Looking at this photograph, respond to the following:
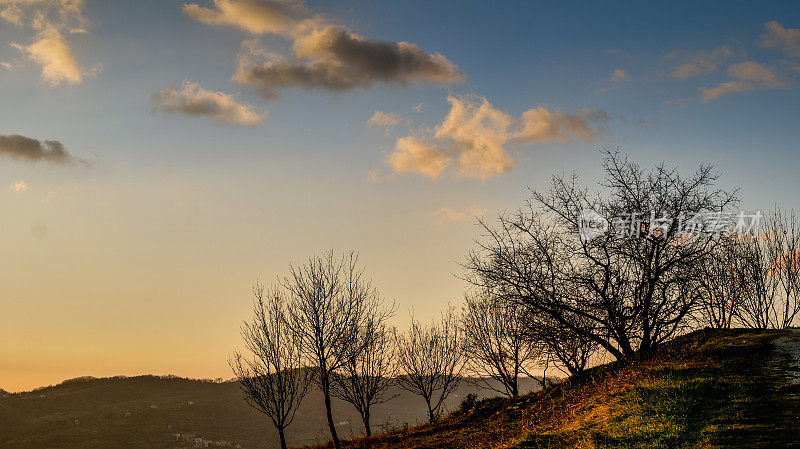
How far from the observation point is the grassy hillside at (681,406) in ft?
36.1

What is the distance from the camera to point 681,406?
42.5ft

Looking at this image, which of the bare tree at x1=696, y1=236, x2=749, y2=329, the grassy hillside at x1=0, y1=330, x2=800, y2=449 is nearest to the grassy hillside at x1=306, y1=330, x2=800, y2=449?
the grassy hillside at x1=0, y1=330, x2=800, y2=449

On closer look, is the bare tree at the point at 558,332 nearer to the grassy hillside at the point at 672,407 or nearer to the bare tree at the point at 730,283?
the grassy hillside at the point at 672,407

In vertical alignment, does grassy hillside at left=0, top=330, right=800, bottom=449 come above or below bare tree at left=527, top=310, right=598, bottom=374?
below

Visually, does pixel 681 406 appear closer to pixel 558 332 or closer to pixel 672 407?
pixel 672 407

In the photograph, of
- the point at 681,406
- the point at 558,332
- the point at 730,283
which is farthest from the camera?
the point at 730,283

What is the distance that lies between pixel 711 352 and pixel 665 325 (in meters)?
2.28

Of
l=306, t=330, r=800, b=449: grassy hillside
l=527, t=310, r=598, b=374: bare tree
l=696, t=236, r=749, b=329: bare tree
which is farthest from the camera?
l=696, t=236, r=749, b=329: bare tree

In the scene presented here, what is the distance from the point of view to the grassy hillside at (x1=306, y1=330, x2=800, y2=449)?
11.0 meters

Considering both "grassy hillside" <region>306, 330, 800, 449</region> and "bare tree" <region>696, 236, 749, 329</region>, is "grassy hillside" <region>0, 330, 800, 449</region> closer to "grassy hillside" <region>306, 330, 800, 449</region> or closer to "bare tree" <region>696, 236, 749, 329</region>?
"grassy hillside" <region>306, 330, 800, 449</region>

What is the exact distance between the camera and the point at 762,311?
3578 cm

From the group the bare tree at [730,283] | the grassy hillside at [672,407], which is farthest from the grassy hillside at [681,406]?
the bare tree at [730,283]

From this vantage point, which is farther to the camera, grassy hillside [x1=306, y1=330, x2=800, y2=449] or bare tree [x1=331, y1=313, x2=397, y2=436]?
bare tree [x1=331, y1=313, x2=397, y2=436]

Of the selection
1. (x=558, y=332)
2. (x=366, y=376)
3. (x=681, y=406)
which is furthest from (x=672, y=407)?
(x=366, y=376)
